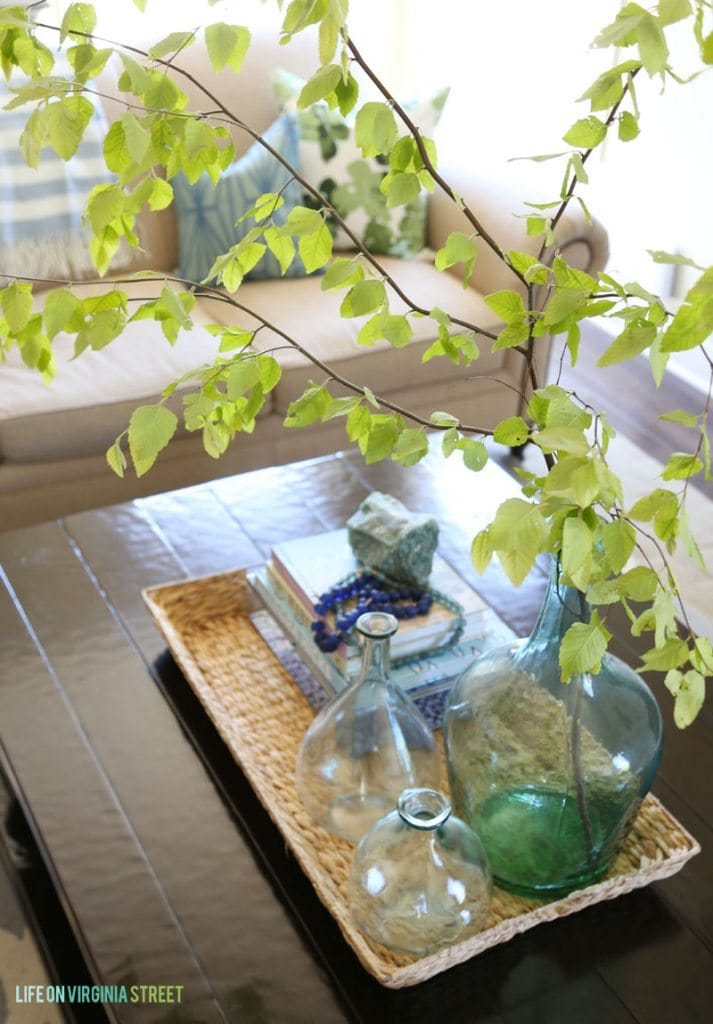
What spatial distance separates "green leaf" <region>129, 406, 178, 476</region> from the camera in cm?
67

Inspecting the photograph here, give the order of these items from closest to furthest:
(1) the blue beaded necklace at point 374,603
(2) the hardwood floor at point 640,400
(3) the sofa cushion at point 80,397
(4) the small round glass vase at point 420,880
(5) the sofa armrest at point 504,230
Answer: (4) the small round glass vase at point 420,880
(1) the blue beaded necklace at point 374,603
(3) the sofa cushion at point 80,397
(5) the sofa armrest at point 504,230
(2) the hardwood floor at point 640,400

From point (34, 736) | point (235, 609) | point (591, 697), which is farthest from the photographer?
point (235, 609)

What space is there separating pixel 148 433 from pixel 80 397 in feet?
4.60

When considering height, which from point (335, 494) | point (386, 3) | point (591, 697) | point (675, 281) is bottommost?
point (675, 281)

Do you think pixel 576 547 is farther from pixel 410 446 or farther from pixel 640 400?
pixel 640 400

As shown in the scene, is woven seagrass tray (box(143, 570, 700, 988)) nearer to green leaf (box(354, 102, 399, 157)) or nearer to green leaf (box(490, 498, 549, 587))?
green leaf (box(490, 498, 549, 587))

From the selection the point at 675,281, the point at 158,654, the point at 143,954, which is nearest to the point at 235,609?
the point at 158,654

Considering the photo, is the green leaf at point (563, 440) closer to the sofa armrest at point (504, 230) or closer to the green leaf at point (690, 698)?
the green leaf at point (690, 698)

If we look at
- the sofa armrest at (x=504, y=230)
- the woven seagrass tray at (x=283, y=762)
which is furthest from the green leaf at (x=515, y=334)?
the sofa armrest at (x=504, y=230)

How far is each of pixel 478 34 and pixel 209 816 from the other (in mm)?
2873

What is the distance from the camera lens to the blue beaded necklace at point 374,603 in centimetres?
123

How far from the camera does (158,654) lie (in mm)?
1334

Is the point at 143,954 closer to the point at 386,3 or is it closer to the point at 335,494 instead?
the point at 335,494

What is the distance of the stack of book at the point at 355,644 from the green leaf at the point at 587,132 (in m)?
0.67
